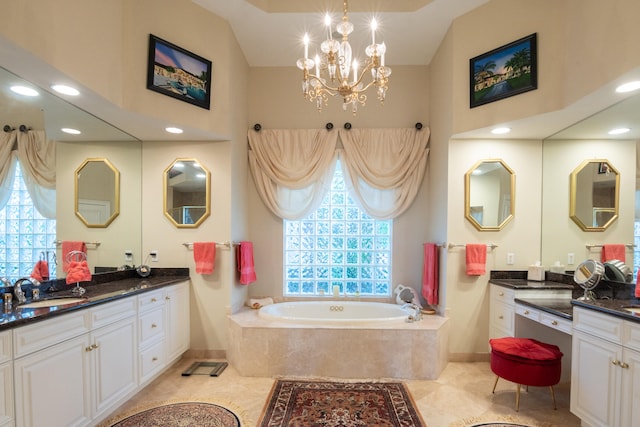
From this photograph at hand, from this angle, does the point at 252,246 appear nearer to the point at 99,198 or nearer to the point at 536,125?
the point at 99,198

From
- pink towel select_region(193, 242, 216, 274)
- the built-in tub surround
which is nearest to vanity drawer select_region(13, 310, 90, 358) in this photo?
pink towel select_region(193, 242, 216, 274)

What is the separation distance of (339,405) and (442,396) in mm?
894

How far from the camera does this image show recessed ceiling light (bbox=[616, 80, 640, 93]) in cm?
209

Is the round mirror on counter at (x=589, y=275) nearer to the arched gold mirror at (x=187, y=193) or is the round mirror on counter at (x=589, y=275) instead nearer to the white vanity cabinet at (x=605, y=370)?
the white vanity cabinet at (x=605, y=370)

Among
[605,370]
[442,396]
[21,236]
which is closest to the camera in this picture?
[605,370]

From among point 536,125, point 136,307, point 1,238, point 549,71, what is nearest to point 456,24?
point 549,71

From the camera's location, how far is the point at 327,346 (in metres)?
2.97

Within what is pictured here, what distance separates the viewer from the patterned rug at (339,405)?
2.30m

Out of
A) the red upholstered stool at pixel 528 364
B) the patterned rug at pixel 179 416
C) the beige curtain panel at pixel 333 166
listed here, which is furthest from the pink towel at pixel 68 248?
the red upholstered stool at pixel 528 364

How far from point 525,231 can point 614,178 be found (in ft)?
2.79

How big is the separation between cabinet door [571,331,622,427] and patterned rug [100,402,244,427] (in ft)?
7.72

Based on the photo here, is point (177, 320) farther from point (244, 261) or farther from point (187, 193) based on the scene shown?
point (187, 193)

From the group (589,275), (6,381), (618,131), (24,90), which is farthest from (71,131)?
(618,131)

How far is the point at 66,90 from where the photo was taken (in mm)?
2230
